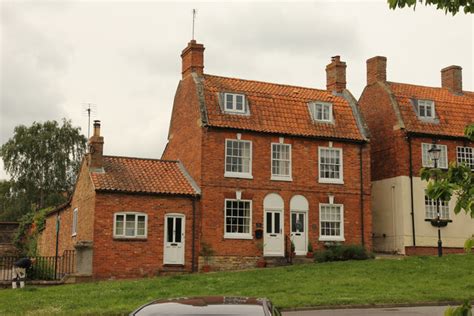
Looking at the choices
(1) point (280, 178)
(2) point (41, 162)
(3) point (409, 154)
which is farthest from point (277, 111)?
(2) point (41, 162)

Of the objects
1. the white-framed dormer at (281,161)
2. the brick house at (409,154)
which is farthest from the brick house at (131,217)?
the brick house at (409,154)

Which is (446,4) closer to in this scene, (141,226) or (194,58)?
(141,226)

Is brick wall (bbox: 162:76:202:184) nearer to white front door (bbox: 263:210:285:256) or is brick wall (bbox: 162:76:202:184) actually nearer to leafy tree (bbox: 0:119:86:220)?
white front door (bbox: 263:210:285:256)

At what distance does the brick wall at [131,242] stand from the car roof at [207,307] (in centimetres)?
2128

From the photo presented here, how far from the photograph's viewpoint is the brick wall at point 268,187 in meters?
29.7

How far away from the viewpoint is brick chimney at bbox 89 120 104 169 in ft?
94.9

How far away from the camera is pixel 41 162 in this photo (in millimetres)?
57906

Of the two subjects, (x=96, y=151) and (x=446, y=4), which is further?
(x=96, y=151)

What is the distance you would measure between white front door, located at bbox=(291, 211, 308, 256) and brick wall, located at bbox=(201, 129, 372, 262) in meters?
0.35

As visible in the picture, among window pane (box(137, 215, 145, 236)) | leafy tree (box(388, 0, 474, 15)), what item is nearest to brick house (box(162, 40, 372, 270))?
window pane (box(137, 215, 145, 236))

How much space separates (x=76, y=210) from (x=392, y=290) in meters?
17.0

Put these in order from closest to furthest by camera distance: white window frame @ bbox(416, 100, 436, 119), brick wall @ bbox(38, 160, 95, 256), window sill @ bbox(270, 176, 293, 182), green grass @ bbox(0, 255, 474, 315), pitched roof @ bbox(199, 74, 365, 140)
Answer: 1. green grass @ bbox(0, 255, 474, 315)
2. brick wall @ bbox(38, 160, 95, 256)
3. pitched roof @ bbox(199, 74, 365, 140)
4. window sill @ bbox(270, 176, 293, 182)
5. white window frame @ bbox(416, 100, 436, 119)

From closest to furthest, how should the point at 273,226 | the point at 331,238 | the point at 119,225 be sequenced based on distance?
1. the point at 119,225
2. the point at 273,226
3. the point at 331,238

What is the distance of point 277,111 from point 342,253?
7.73 m
